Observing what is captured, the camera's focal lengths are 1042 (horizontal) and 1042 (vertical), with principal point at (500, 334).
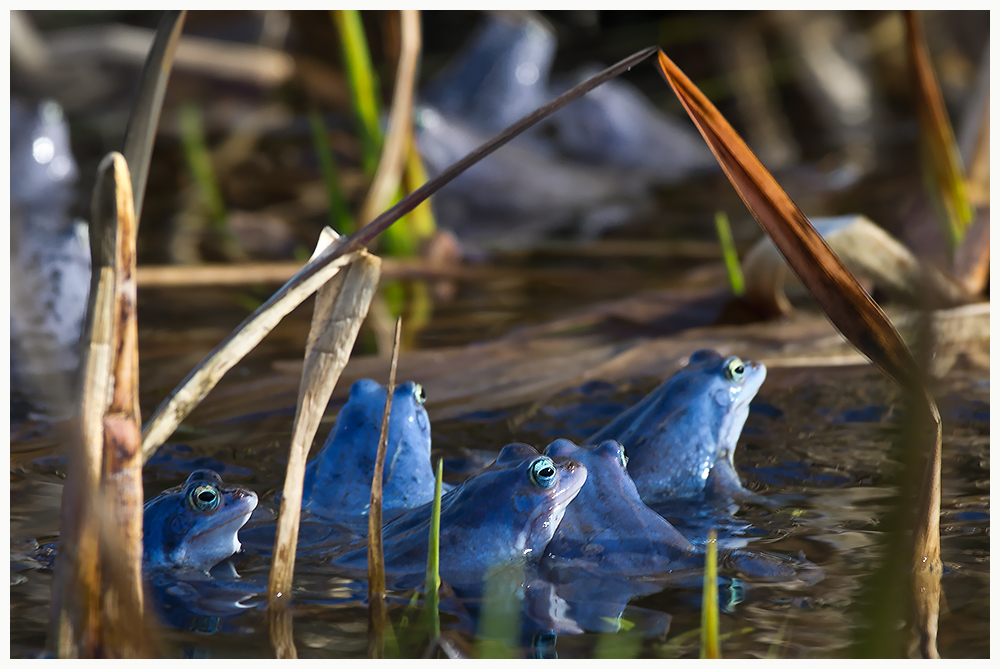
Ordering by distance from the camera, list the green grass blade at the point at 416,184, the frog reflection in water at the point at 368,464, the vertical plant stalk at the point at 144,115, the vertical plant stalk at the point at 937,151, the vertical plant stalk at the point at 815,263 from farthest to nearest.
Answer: the green grass blade at the point at 416,184 < the vertical plant stalk at the point at 937,151 < the frog reflection in water at the point at 368,464 < the vertical plant stalk at the point at 815,263 < the vertical plant stalk at the point at 144,115

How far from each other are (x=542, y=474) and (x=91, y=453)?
666 millimetres

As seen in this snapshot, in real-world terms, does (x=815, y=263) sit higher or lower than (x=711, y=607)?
higher

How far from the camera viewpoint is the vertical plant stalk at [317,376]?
4.72 ft

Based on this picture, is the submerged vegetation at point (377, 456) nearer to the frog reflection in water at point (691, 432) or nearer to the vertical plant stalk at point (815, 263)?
the vertical plant stalk at point (815, 263)

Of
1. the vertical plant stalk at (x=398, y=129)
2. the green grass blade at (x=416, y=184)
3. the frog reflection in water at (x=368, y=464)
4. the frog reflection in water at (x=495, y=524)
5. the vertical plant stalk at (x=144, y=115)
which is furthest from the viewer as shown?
the green grass blade at (x=416, y=184)

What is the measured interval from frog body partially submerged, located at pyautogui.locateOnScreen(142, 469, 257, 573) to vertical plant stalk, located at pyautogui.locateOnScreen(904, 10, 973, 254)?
6.68 feet

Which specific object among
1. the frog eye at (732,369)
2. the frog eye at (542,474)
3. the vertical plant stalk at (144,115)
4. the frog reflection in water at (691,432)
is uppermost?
the vertical plant stalk at (144,115)

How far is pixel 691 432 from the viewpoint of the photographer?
203 cm

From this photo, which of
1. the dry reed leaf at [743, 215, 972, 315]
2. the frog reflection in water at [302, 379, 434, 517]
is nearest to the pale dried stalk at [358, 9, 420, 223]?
the dry reed leaf at [743, 215, 972, 315]

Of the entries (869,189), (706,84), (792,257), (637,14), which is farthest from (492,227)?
(792,257)

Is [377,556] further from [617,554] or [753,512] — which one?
[753,512]

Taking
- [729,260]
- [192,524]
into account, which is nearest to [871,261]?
[729,260]

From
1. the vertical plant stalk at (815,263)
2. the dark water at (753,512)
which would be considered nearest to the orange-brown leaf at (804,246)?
the vertical plant stalk at (815,263)

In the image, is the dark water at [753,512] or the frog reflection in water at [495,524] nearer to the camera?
the dark water at [753,512]
